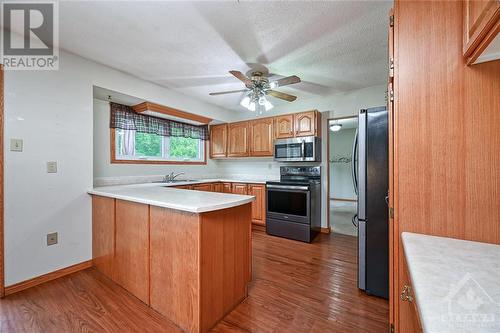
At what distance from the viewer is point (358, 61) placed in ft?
8.20

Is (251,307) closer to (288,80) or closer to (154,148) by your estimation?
(288,80)

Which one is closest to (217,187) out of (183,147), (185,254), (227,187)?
(227,187)

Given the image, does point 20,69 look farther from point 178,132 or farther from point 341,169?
point 341,169

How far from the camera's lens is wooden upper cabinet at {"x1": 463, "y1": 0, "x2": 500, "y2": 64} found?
70 centimetres

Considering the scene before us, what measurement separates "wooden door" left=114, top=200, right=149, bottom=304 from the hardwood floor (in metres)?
0.11

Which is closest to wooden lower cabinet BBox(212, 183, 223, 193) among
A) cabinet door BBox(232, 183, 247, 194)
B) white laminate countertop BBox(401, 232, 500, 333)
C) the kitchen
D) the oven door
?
cabinet door BBox(232, 183, 247, 194)

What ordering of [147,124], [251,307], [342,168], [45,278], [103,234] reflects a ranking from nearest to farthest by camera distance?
1. [251,307]
2. [45,278]
3. [103,234]
4. [147,124]
5. [342,168]

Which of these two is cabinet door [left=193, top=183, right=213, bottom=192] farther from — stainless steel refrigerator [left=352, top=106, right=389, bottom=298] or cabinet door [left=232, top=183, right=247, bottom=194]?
stainless steel refrigerator [left=352, top=106, right=389, bottom=298]

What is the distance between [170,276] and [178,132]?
9.95 ft

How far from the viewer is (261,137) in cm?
412

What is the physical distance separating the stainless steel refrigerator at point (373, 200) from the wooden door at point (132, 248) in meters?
1.93

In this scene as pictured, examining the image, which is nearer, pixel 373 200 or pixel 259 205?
pixel 373 200

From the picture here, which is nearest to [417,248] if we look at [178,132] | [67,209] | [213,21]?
[213,21]

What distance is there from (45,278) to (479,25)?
3.65 metres
